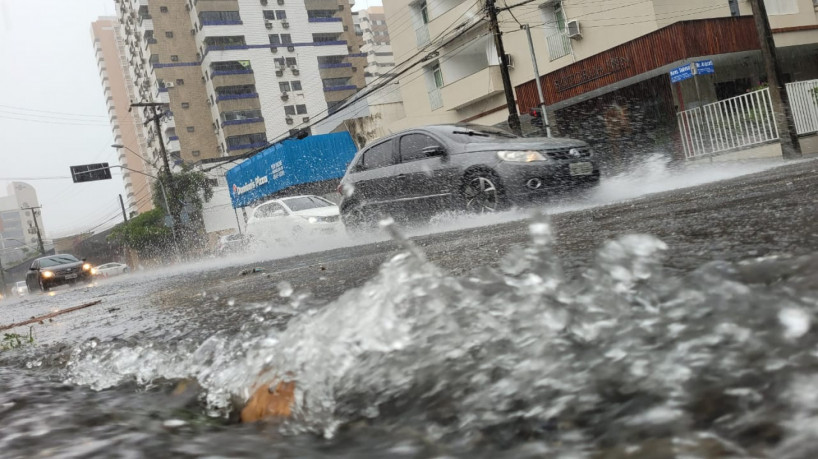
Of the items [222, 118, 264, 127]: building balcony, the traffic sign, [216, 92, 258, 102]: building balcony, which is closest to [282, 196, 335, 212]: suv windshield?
the traffic sign

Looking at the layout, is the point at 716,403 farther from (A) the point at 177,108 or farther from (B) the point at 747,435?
(A) the point at 177,108

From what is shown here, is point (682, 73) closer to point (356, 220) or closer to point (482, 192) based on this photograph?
point (482, 192)

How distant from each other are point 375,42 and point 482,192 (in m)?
125

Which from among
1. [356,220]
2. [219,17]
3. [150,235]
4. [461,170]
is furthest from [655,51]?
[219,17]

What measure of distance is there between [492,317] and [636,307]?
0.37 metres

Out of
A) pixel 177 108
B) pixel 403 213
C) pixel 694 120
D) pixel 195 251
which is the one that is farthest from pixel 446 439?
pixel 177 108

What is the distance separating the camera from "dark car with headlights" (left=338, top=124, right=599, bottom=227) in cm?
689

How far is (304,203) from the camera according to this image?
12961mm

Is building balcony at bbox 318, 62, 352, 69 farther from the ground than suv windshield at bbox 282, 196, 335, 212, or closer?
farther from the ground

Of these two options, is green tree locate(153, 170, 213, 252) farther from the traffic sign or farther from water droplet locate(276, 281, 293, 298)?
water droplet locate(276, 281, 293, 298)

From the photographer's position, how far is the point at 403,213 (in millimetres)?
7922

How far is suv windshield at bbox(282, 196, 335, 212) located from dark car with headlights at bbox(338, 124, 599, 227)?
4249mm

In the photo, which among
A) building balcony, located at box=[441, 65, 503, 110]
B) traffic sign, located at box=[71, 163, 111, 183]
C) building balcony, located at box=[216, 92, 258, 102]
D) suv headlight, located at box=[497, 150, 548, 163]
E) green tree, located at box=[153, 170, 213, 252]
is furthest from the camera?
building balcony, located at box=[216, 92, 258, 102]

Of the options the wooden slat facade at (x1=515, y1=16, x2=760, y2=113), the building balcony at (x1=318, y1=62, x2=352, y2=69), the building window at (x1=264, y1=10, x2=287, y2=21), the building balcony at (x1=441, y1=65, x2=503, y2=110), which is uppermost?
the building window at (x1=264, y1=10, x2=287, y2=21)
